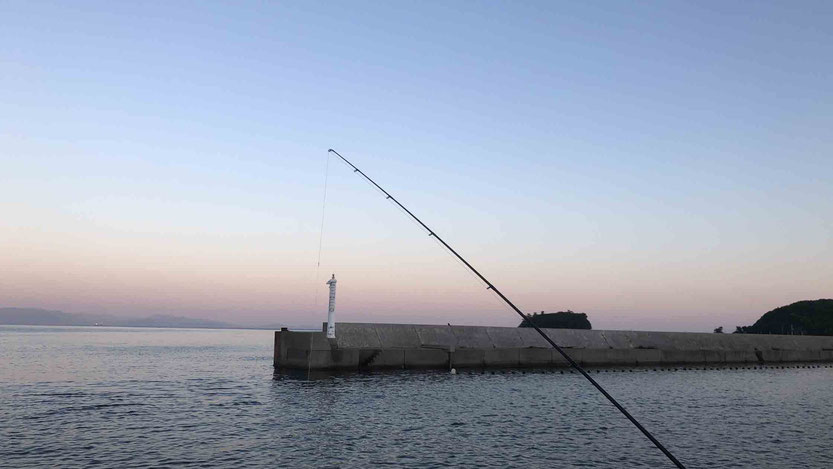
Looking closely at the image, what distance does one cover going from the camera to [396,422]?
19328 mm

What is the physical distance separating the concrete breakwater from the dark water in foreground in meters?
1.57

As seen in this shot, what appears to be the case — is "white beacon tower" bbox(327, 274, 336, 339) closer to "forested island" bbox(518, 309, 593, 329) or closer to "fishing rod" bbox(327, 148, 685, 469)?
"fishing rod" bbox(327, 148, 685, 469)

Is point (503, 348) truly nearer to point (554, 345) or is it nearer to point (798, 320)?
point (554, 345)

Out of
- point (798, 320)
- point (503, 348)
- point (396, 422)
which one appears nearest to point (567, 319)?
point (798, 320)

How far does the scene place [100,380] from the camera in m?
31.9

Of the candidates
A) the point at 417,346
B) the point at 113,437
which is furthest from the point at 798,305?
the point at 113,437

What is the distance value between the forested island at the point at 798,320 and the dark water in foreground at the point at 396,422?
317 feet

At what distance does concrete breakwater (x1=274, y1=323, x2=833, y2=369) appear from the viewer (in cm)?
3300

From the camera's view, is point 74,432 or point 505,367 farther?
point 505,367

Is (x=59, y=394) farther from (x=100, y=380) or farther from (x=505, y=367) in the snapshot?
(x=505, y=367)

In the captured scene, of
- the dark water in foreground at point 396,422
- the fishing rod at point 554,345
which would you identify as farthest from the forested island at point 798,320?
the fishing rod at point 554,345

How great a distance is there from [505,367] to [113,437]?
26623 millimetres

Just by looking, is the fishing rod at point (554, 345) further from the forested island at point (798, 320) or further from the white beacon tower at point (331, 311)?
the forested island at point (798, 320)

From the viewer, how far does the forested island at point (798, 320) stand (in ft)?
376
